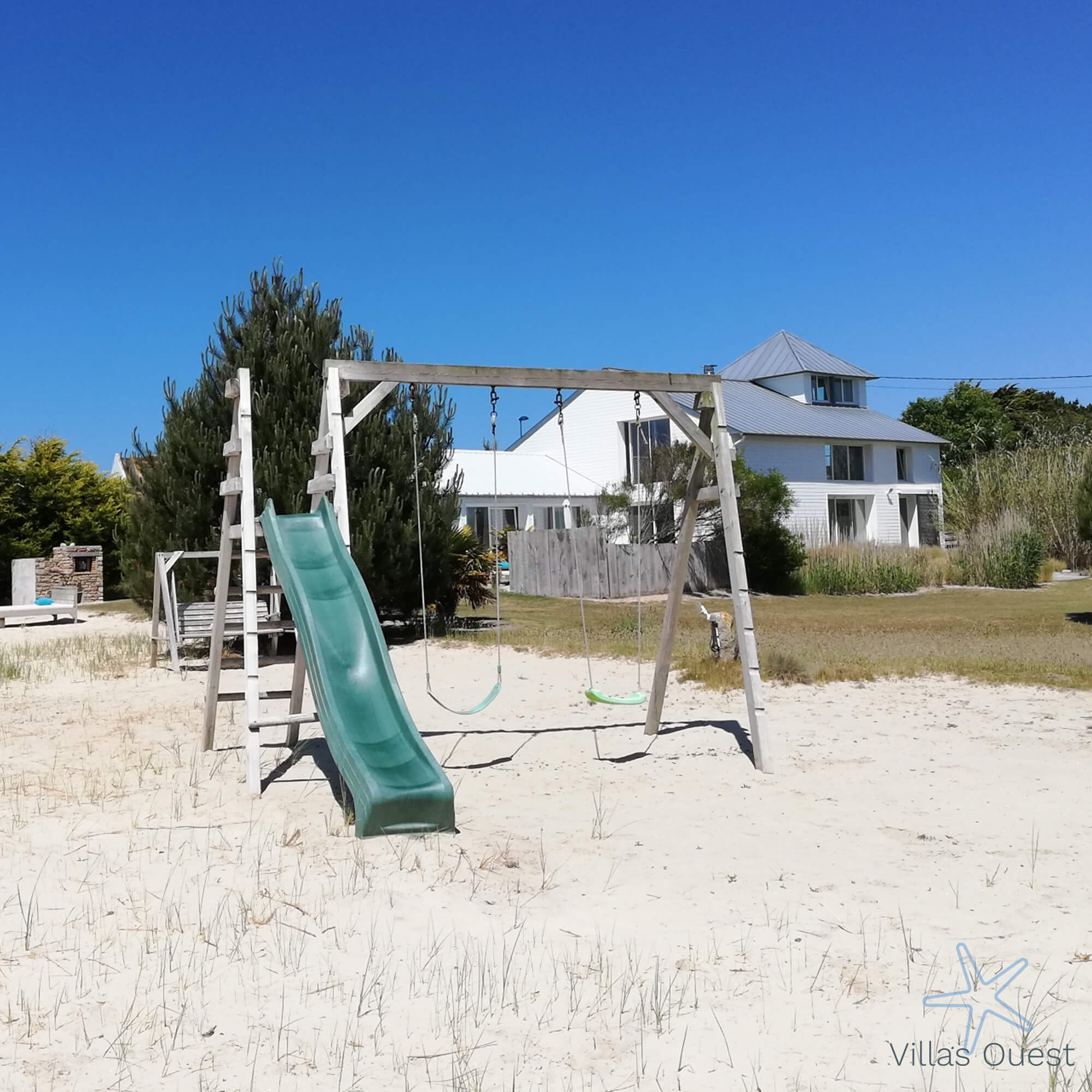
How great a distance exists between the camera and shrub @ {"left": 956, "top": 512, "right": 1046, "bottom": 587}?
29469 millimetres

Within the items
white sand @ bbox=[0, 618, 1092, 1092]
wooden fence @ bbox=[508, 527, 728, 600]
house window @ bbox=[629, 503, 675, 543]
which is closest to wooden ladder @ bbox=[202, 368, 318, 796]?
white sand @ bbox=[0, 618, 1092, 1092]

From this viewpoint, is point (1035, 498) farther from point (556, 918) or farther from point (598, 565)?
point (556, 918)

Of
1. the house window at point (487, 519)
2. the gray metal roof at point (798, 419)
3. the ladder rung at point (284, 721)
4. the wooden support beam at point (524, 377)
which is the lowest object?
the ladder rung at point (284, 721)

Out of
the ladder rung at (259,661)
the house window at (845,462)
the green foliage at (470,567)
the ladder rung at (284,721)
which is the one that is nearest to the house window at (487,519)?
the house window at (845,462)

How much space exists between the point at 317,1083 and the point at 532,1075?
665 mm

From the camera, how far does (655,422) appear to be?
35.8 metres

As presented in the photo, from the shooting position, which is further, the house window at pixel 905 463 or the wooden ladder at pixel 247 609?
the house window at pixel 905 463

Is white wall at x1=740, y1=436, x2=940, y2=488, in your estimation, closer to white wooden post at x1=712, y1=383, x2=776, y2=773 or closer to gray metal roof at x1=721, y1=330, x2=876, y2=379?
gray metal roof at x1=721, y1=330, x2=876, y2=379

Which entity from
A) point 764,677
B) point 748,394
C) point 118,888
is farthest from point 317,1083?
point 748,394

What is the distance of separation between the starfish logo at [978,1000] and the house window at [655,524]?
2572 centimetres

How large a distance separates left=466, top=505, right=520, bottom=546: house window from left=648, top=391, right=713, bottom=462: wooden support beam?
1042 inches

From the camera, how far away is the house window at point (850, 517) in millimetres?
40406

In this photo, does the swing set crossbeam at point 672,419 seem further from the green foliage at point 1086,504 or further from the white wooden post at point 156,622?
the green foliage at point 1086,504

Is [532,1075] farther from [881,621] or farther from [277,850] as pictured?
[881,621]
